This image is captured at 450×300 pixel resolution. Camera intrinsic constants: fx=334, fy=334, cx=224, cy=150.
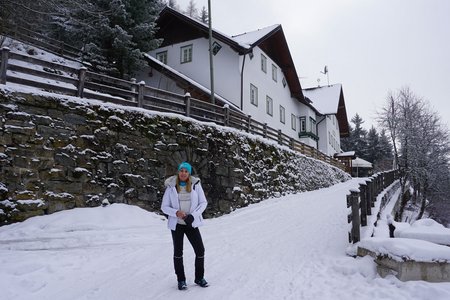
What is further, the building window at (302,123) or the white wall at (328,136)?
the white wall at (328,136)

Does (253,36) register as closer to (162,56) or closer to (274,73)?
(274,73)

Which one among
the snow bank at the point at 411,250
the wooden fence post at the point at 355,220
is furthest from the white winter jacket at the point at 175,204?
the wooden fence post at the point at 355,220

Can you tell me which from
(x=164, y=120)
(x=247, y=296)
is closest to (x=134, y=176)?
(x=164, y=120)

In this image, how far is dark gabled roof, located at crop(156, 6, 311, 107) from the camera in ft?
70.0

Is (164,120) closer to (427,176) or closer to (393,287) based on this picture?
(393,287)

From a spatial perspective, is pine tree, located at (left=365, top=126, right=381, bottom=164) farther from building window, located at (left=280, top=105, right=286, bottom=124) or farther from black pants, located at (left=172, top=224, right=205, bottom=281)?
black pants, located at (left=172, top=224, right=205, bottom=281)

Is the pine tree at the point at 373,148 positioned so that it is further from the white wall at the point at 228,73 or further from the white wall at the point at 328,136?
the white wall at the point at 228,73

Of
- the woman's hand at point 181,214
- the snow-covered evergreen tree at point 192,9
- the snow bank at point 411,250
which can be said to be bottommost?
the snow bank at point 411,250

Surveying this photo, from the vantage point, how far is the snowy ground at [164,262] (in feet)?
15.4

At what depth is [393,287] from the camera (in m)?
4.68

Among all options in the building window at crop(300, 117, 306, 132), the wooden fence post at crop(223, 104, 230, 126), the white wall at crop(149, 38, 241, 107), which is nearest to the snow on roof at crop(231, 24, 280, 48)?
the white wall at crop(149, 38, 241, 107)

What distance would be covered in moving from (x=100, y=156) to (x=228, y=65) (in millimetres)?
14188

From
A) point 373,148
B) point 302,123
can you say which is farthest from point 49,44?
point 373,148

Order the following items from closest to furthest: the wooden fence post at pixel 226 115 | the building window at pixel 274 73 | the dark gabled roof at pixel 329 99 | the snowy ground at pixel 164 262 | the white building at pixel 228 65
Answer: the snowy ground at pixel 164 262 < the wooden fence post at pixel 226 115 < the white building at pixel 228 65 < the building window at pixel 274 73 < the dark gabled roof at pixel 329 99
